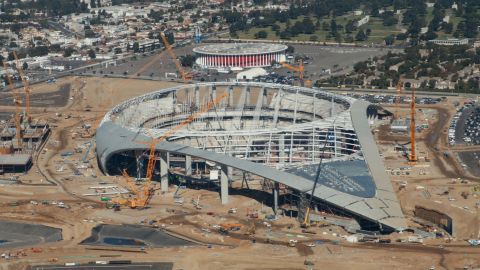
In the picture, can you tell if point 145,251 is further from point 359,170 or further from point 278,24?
point 278,24

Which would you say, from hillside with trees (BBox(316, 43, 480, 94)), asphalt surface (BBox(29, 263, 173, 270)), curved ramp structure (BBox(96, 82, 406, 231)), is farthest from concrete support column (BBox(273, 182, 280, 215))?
hillside with trees (BBox(316, 43, 480, 94))

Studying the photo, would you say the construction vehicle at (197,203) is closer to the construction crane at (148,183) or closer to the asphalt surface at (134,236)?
the construction crane at (148,183)

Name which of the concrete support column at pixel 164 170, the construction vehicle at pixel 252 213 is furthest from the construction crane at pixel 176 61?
the construction vehicle at pixel 252 213

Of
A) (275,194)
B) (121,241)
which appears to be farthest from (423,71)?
(121,241)

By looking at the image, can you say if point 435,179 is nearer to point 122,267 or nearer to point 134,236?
point 134,236

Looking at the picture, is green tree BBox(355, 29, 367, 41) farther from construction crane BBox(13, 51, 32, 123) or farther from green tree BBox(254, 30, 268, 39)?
construction crane BBox(13, 51, 32, 123)
